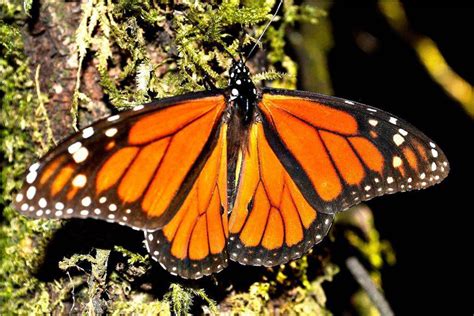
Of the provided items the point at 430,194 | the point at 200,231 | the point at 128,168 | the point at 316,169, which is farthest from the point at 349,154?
the point at 430,194

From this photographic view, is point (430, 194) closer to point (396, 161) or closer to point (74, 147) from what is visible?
point (396, 161)

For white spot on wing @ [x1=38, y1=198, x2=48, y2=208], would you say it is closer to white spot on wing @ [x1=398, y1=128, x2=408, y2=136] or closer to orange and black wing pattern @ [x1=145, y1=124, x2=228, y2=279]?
orange and black wing pattern @ [x1=145, y1=124, x2=228, y2=279]

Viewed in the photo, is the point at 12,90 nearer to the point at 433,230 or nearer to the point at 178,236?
the point at 178,236

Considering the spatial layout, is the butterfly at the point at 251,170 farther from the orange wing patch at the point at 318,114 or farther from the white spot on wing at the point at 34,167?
the white spot on wing at the point at 34,167

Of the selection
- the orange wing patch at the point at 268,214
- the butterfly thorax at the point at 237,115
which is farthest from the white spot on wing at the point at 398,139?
the butterfly thorax at the point at 237,115

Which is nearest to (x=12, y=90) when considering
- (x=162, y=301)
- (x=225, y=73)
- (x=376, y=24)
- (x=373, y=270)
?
(x=225, y=73)

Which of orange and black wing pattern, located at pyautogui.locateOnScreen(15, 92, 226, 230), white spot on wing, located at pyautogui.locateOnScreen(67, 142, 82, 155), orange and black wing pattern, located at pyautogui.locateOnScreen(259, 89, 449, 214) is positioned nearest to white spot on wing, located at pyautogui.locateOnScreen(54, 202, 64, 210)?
orange and black wing pattern, located at pyautogui.locateOnScreen(15, 92, 226, 230)

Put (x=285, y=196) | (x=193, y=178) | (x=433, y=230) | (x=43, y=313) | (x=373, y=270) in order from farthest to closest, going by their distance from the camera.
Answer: (x=433, y=230) → (x=373, y=270) → (x=43, y=313) → (x=285, y=196) → (x=193, y=178)
